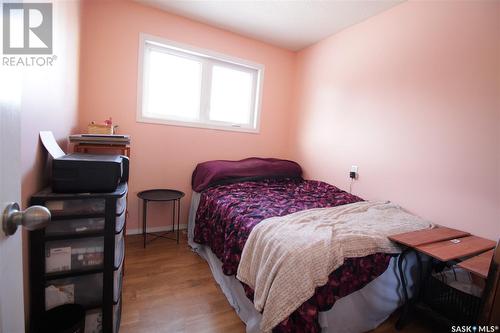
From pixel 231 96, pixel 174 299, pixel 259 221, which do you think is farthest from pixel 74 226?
pixel 231 96

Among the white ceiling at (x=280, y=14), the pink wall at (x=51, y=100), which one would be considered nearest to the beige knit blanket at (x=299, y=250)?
the pink wall at (x=51, y=100)

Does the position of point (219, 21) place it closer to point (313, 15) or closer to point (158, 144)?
point (313, 15)

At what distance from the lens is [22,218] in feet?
1.76

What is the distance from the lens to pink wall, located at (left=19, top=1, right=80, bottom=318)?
1.08 meters

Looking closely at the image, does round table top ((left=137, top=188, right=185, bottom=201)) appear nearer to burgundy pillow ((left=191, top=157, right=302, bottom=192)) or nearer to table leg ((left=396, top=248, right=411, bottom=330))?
burgundy pillow ((left=191, top=157, right=302, bottom=192))

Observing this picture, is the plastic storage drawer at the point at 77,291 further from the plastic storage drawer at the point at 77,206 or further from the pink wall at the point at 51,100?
the plastic storage drawer at the point at 77,206

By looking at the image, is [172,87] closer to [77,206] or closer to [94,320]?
[77,206]

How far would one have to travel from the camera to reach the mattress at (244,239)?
136cm

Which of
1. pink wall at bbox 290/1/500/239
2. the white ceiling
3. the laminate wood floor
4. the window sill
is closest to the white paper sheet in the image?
the laminate wood floor

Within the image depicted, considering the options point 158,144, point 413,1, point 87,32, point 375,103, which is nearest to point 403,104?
point 375,103

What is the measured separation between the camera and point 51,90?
4.58 ft

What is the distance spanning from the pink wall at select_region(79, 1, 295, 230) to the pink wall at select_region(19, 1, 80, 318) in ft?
1.04

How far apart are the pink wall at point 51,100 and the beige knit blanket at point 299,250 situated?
1.12m

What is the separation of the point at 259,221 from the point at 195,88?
6.73ft
